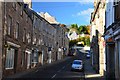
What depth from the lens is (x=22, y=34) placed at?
126 feet

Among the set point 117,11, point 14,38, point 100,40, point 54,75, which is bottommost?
point 54,75

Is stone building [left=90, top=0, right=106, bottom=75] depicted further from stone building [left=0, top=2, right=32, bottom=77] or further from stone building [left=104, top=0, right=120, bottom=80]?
stone building [left=0, top=2, right=32, bottom=77]

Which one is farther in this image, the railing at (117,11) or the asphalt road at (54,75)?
the asphalt road at (54,75)

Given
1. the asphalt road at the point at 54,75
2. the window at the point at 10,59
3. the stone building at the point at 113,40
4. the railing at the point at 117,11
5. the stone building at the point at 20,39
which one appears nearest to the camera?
the railing at the point at 117,11

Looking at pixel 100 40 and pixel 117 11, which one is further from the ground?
pixel 117 11

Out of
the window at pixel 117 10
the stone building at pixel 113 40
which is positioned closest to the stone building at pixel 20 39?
the stone building at pixel 113 40

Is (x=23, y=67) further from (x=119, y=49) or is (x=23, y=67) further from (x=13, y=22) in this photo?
(x=119, y=49)

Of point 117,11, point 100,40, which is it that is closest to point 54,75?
point 100,40

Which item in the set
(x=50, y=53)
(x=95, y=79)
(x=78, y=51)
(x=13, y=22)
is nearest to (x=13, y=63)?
(x=13, y=22)

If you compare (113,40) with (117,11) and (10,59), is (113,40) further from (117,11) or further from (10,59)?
(10,59)

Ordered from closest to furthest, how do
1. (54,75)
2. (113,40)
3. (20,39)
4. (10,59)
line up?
(113,40)
(10,59)
(54,75)
(20,39)

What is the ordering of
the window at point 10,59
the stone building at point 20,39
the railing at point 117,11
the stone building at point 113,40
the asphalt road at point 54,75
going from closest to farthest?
1. the railing at point 117,11
2. the stone building at point 113,40
3. the stone building at point 20,39
4. the asphalt road at point 54,75
5. the window at point 10,59

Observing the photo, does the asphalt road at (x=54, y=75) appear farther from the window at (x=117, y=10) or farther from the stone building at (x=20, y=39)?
the window at (x=117, y=10)

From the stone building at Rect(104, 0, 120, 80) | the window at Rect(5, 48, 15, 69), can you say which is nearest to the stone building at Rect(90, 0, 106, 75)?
the stone building at Rect(104, 0, 120, 80)
